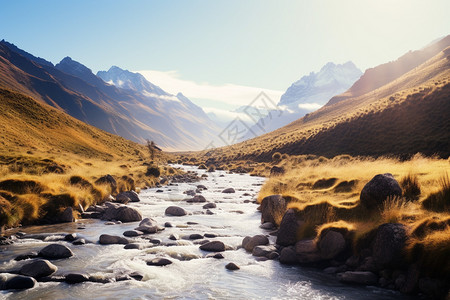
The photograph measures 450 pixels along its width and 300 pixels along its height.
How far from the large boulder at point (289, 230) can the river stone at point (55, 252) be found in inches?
320

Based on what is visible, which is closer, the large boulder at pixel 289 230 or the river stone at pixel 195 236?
the large boulder at pixel 289 230

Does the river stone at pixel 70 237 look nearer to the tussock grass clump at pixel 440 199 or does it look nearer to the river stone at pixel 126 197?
the river stone at pixel 126 197

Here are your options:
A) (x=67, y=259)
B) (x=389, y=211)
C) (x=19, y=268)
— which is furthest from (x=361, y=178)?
(x=19, y=268)

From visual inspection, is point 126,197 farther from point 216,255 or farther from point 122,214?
point 216,255

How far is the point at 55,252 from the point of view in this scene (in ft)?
37.4

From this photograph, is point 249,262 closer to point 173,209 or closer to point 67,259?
point 67,259

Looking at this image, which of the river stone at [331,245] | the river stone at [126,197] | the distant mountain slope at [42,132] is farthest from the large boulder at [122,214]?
the distant mountain slope at [42,132]

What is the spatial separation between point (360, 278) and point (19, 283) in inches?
385

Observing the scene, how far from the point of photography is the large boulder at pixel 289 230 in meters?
12.6

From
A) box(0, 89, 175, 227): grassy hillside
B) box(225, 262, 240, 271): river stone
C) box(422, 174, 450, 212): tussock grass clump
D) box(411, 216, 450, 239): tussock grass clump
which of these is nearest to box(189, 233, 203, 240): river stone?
box(225, 262, 240, 271): river stone

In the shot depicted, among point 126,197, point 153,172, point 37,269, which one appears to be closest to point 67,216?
point 126,197

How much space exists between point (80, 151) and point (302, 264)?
73625 mm

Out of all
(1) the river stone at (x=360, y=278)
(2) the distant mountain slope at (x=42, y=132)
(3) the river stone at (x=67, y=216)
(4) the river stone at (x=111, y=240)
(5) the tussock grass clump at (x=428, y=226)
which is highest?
(2) the distant mountain slope at (x=42, y=132)

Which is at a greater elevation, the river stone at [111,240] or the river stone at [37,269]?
the river stone at [37,269]
